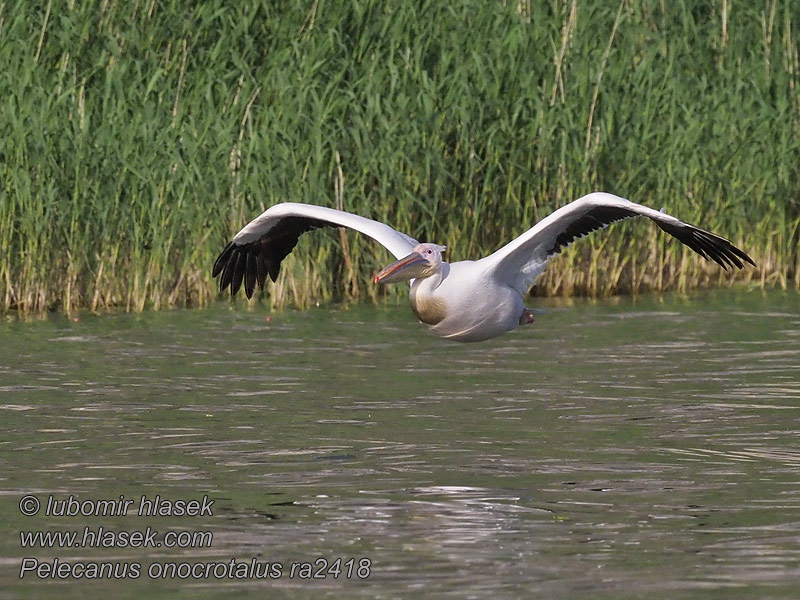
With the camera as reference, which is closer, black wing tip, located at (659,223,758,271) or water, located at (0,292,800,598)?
water, located at (0,292,800,598)

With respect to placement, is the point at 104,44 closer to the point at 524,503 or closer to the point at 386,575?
the point at 524,503

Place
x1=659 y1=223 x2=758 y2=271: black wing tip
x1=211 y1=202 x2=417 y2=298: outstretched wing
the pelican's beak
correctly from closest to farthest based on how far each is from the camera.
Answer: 1. the pelican's beak
2. x1=659 y1=223 x2=758 y2=271: black wing tip
3. x1=211 y1=202 x2=417 y2=298: outstretched wing

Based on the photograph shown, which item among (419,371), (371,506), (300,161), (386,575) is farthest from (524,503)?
(300,161)

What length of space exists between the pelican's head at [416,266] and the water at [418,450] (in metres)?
0.69

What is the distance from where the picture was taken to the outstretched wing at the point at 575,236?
802 centimetres

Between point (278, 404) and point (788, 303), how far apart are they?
5.26 metres

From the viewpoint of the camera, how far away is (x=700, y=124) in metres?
12.9

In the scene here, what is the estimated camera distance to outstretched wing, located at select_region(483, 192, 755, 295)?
8023mm

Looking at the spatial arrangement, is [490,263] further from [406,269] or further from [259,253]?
[259,253]

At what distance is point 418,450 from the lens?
7.23m

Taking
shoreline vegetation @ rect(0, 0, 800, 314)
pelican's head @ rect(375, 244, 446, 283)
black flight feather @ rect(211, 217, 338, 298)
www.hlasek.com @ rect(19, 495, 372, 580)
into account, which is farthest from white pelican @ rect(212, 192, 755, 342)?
shoreline vegetation @ rect(0, 0, 800, 314)

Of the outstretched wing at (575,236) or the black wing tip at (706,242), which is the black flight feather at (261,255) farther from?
the black wing tip at (706,242)

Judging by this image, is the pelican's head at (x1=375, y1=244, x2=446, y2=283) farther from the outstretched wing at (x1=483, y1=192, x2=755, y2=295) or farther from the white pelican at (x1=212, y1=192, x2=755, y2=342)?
the outstretched wing at (x1=483, y1=192, x2=755, y2=295)

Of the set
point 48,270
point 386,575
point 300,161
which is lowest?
point 386,575
